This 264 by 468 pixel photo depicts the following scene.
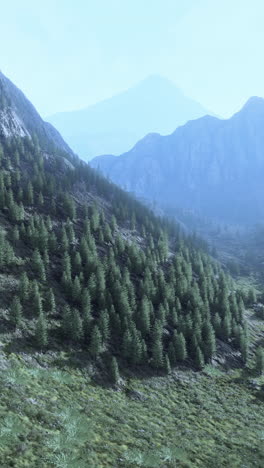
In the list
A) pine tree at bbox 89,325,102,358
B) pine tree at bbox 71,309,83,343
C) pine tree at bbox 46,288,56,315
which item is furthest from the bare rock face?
pine tree at bbox 89,325,102,358

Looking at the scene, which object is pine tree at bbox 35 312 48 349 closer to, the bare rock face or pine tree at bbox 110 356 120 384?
pine tree at bbox 110 356 120 384

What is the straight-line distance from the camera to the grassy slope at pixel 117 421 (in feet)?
86.9

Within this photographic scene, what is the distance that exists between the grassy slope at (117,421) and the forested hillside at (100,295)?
17.5 feet

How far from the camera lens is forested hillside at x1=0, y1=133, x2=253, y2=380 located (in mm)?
52562

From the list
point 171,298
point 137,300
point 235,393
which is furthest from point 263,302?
point 235,393

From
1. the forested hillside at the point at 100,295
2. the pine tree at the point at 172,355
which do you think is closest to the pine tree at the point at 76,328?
the forested hillside at the point at 100,295

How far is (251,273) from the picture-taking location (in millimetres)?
171125

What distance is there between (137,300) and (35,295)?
26.9 metres

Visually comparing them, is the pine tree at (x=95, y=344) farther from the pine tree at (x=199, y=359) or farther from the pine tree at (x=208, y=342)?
the pine tree at (x=208, y=342)

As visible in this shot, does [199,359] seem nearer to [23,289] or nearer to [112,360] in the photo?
[112,360]

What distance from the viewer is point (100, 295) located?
221 ft

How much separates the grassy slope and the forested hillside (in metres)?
5.32

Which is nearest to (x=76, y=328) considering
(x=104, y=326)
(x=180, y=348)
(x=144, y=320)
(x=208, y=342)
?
(x=104, y=326)

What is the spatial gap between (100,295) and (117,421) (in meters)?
33.0
